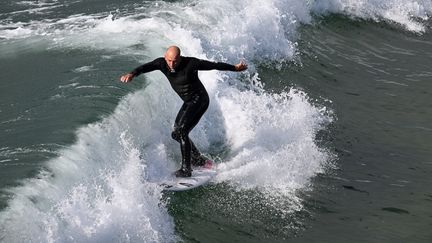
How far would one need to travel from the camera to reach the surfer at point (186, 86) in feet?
35.5

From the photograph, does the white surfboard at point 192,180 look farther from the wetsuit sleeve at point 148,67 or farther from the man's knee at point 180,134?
the wetsuit sleeve at point 148,67

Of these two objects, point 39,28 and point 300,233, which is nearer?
point 300,233

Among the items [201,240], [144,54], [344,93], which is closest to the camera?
[201,240]

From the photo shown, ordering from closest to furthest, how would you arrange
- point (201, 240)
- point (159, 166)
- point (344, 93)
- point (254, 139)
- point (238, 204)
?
point (201, 240)
point (238, 204)
point (159, 166)
point (254, 139)
point (344, 93)

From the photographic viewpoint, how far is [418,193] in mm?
11602

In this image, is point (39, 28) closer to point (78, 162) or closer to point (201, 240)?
point (78, 162)

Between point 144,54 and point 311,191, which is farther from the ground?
point 144,54

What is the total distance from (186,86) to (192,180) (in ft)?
4.79

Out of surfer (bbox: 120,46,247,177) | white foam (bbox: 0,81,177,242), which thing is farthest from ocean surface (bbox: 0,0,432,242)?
surfer (bbox: 120,46,247,177)

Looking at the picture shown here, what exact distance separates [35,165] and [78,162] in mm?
610

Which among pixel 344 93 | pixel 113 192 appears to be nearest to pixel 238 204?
pixel 113 192

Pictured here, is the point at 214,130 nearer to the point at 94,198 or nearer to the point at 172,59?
the point at 172,59

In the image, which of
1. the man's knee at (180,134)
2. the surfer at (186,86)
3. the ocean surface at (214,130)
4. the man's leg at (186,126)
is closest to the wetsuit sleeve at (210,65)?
the surfer at (186,86)

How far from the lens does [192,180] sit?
441 inches
